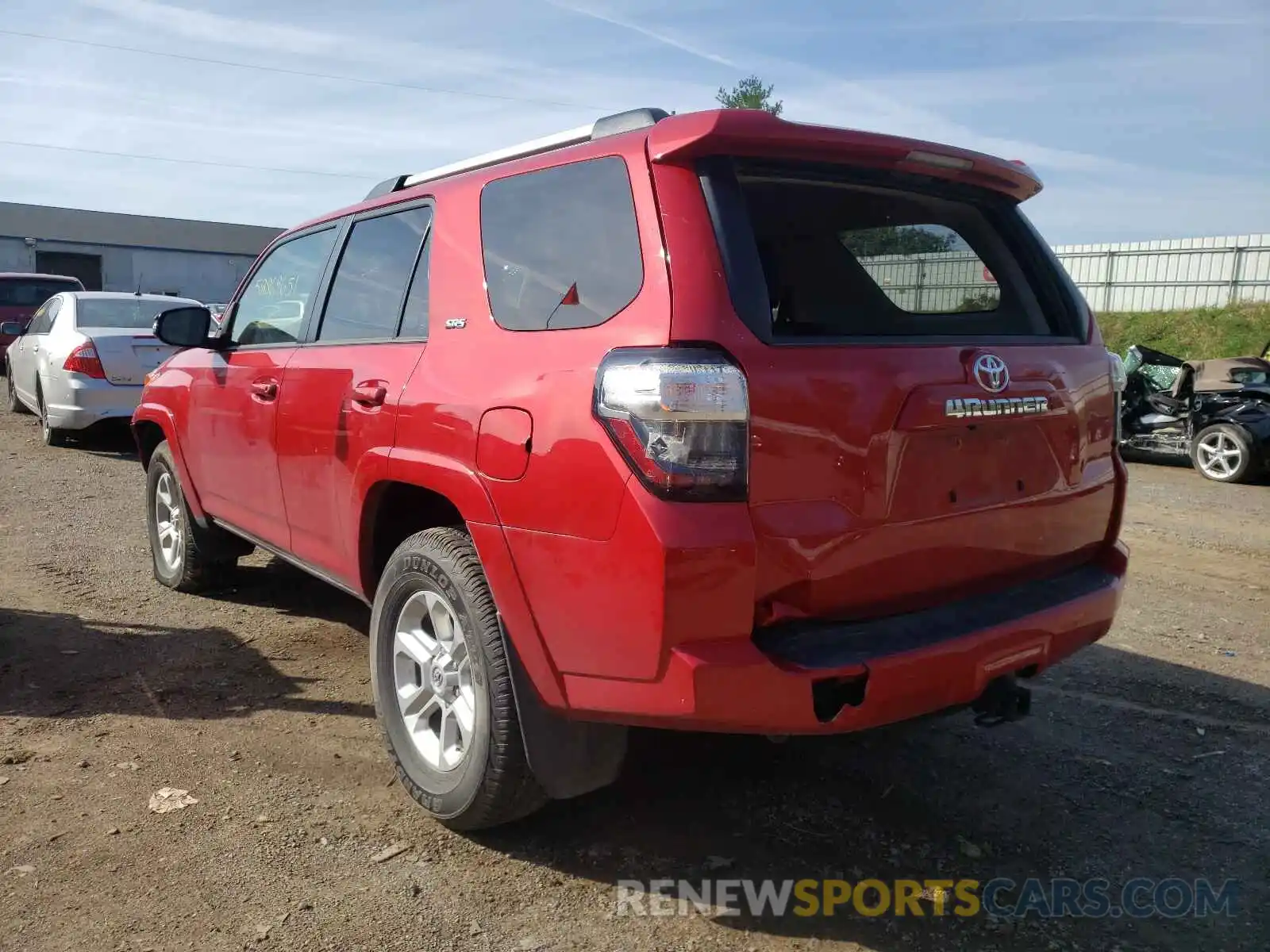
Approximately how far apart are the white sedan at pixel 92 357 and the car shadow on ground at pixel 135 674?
210 inches

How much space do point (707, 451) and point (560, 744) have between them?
0.92 meters

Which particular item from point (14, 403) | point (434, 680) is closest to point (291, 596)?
point (434, 680)

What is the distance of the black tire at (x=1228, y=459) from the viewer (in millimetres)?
9930

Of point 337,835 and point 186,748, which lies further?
point 186,748

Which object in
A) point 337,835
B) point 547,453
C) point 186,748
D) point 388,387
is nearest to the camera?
point 547,453

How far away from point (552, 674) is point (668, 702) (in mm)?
358

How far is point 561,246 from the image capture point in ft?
9.18

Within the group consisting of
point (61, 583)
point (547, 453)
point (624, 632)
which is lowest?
point (61, 583)

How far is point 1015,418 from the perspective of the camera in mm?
2787

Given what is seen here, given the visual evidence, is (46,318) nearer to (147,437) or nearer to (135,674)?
(147,437)

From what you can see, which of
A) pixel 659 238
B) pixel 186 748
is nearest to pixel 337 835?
pixel 186 748

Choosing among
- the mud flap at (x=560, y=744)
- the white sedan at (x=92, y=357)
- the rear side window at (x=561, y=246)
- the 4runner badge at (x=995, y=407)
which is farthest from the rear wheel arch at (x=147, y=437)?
the 4runner badge at (x=995, y=407)

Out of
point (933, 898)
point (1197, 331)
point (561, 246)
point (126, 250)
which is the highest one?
point (126, 250)

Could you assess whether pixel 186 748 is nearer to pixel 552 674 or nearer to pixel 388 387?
pixel 388 387
